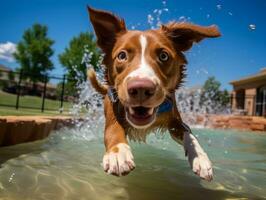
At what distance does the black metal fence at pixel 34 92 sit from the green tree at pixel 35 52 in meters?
1.53

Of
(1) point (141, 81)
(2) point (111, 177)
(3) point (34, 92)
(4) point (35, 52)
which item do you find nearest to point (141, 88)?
(1) point (141, 81)

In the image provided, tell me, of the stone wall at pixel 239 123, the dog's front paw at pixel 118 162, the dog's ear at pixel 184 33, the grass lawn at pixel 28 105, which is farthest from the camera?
the stone wall at pixel 239 123

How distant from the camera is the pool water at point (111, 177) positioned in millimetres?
3143

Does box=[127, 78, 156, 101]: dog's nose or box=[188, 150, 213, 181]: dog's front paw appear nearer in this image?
box=[127, 78, 156, 101]: dog's nose

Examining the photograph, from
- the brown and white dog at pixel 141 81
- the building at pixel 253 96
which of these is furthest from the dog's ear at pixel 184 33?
the building at pixel 253 96

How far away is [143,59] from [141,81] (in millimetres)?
659

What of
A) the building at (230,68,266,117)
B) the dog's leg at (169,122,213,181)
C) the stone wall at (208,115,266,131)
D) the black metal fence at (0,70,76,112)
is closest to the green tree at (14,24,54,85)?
the black metal fence at (0,70,76,112)

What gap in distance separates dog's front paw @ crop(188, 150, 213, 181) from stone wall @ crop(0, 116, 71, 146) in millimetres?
2664

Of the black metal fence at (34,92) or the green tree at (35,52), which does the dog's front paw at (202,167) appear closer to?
the black metal fence at (34,92)

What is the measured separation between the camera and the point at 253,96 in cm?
3064

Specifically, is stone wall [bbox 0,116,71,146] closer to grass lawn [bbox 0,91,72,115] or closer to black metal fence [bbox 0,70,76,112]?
grass lawn [bbox 0,91,72,115]

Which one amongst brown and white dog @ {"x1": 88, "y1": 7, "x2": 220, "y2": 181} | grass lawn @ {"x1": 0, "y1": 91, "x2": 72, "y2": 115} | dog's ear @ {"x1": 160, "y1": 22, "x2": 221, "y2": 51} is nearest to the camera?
brown and white dog @ {"x1": 88, "y1": 7, "x2": 220, "y2": 181}

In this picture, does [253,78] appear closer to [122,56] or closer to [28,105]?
[28,105]

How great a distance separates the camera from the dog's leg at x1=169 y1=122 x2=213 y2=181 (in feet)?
10.5
